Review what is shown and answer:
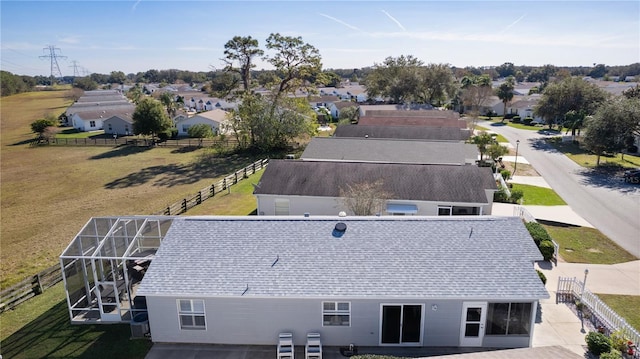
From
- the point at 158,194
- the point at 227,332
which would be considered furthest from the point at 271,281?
the point at 158,194

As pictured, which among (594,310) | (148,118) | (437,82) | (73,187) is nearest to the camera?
(594,310)

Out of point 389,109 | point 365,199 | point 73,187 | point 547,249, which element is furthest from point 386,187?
point 389,109

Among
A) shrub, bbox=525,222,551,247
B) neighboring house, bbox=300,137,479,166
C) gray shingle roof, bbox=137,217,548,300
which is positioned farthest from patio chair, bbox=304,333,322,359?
neighboring house, bbox=300,137,479,166

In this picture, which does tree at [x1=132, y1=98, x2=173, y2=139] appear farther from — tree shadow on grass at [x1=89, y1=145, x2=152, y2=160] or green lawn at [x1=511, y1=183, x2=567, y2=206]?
green lawn at [x1=511, y1=183, x2=567, y2=206]

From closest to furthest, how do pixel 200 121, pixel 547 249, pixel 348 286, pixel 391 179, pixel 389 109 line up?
pixel 348 286 < pixel 547 249 < pixel 391 179 < pixel 389 109 < pixel 200 121

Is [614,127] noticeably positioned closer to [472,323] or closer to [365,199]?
[365,199]

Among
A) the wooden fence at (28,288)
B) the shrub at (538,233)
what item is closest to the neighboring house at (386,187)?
the shrub at (538,233)

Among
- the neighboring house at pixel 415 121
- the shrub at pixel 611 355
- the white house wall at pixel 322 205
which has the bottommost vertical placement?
the shrub at pixel 611 355

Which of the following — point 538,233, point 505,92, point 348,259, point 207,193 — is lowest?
point 207,193

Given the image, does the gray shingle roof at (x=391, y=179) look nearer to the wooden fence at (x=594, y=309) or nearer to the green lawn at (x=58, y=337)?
the wooden fence at (x=594, y=309)
